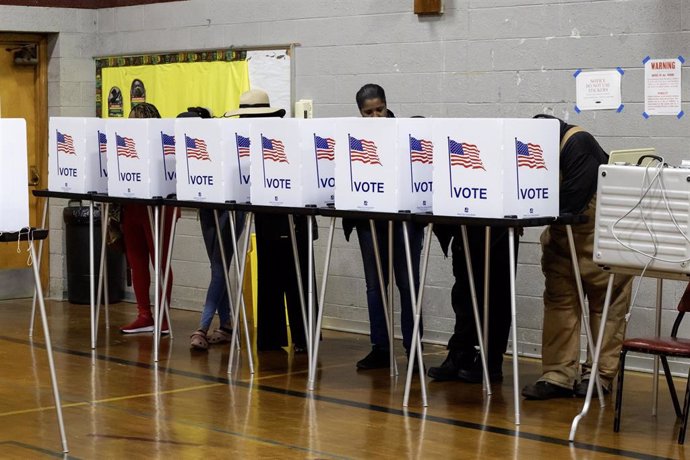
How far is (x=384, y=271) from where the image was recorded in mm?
7152

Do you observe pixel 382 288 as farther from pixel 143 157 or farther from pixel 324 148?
pixel 143 157

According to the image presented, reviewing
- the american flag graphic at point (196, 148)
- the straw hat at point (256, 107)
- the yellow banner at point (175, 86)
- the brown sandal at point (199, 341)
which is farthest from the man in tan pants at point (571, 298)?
the yellow banner at point (175, 86)

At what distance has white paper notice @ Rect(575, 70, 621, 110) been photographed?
7.07m

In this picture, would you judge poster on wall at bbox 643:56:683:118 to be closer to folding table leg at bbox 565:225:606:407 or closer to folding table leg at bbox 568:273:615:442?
folding table leg at bbox 565:225:606:407

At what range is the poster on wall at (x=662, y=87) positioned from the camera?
6.82m

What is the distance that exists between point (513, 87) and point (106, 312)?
3081 mm

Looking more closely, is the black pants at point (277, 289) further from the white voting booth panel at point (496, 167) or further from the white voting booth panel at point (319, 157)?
the white voting booth panel at point (496, 167)

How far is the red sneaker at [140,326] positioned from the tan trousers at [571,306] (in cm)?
303

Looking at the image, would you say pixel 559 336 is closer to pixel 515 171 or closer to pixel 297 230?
pixel 515 171

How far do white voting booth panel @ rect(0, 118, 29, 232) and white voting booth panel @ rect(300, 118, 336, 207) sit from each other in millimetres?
1719

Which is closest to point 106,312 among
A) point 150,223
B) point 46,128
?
point 150,223

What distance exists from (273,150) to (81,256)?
148 inches

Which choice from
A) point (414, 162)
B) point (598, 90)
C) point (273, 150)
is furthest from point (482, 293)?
point (598, 90)

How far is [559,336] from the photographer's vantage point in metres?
6.30
